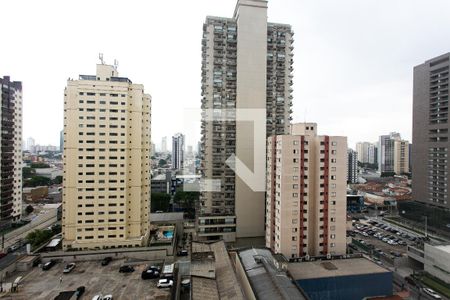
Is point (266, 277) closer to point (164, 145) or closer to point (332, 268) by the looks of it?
point (332, 268)

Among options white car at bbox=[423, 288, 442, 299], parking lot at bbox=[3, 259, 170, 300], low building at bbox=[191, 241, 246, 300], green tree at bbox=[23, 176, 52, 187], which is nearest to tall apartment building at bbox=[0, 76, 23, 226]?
parking lot at bbox=[3, 259, 170, 300]

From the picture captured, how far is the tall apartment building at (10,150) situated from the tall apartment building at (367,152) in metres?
115

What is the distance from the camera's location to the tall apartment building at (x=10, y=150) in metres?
32.0

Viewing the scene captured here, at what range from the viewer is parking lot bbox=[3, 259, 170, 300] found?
16.0m

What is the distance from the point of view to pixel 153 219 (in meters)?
33.4

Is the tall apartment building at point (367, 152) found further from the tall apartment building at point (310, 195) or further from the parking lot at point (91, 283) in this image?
the parking lot at point (91, 283)

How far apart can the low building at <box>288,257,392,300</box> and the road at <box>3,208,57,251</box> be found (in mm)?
29196

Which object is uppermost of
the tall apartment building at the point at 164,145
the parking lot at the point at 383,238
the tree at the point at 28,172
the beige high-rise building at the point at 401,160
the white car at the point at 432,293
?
the tall apartment building at the point at 164,145

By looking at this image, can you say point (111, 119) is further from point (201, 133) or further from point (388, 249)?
point (388, 249)

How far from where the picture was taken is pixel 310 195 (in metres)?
21.9

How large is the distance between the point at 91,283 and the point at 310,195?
17923 mm

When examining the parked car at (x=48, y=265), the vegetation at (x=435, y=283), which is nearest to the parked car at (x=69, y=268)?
the parked car at (x=48, y=265)

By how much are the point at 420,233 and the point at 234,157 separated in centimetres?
2746

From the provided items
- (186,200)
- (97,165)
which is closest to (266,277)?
(97,165)
